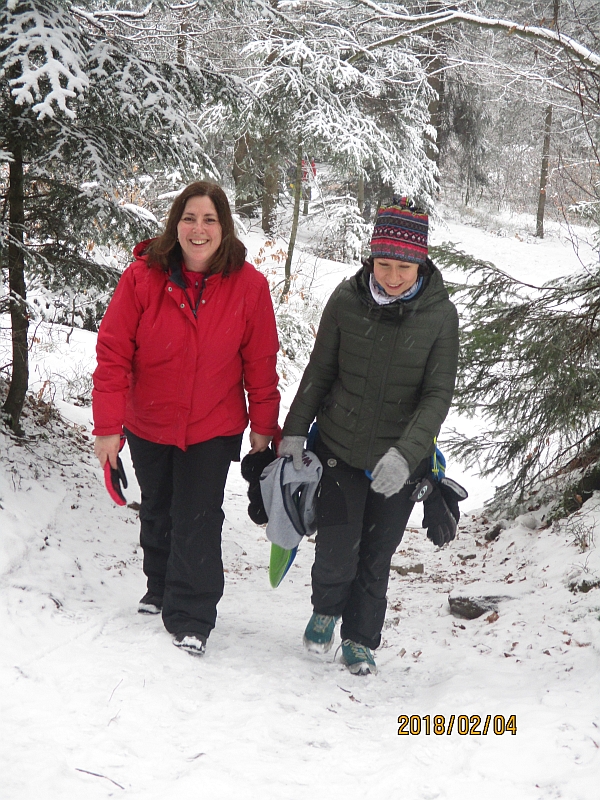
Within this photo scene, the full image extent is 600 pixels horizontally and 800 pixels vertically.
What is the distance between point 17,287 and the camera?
5.06m

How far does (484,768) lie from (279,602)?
241 cm

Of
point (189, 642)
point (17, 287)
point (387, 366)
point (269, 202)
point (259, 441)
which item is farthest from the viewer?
point (269, 202)

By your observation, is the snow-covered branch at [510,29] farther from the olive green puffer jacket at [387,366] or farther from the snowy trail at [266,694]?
the snowy trail at [266,694]

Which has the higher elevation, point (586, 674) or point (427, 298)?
point (427, 298)

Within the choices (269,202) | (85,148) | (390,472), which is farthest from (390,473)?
(269,202)

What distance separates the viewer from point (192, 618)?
3316 millimetres

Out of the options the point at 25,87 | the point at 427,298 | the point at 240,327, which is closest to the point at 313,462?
the point at 240,327

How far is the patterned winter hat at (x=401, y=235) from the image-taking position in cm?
301

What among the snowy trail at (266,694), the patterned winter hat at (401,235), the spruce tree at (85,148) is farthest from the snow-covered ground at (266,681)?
the patterned winter hat at (401,235)

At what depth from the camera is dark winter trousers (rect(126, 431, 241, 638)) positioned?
3273 millimetres

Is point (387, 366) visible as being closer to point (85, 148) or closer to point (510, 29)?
point (85, 148)

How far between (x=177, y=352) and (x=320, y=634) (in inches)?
67.1

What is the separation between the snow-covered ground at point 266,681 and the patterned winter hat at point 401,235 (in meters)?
2.06

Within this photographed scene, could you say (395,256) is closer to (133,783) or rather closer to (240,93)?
(133,783)
